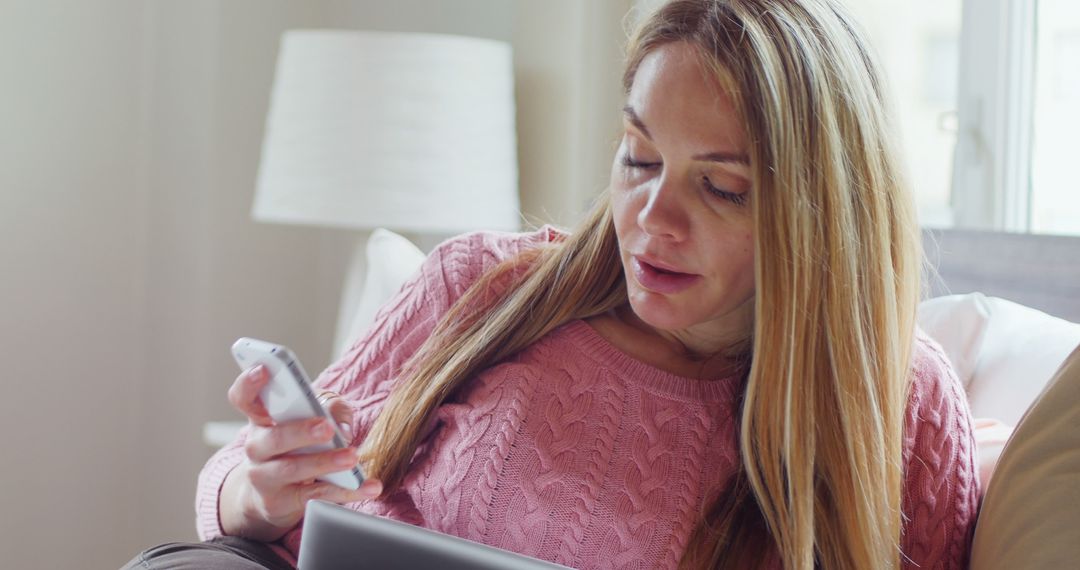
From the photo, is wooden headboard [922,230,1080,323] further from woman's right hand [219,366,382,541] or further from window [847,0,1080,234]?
woman's right hand [219,366,382,541]

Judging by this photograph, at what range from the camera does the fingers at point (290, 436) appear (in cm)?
92

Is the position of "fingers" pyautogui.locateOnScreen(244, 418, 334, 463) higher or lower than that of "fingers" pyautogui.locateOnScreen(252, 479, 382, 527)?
higher

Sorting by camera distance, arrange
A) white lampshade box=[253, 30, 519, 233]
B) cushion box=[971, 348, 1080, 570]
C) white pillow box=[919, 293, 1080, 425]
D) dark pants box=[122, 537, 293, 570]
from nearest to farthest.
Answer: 1. cushion box=[971, 348, 1080, 570]
2. dark pants box=[122, 537, 293, 570]
3. white pillow box=[919, 293, 1080, 425]
4. white lampshade box=[253, 30, 519, 233]

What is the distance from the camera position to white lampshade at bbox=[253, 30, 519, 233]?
6.18ft

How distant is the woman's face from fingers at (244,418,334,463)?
0.32 metres

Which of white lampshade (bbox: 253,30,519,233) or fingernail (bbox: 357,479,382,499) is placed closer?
fingernail (bbox: 357,479,382,499)

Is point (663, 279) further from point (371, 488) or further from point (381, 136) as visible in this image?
point (381, 136)

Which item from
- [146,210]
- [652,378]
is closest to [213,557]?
[652,378]

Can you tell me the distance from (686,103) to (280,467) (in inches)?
19.2

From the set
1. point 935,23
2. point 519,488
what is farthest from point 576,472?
point 935,23

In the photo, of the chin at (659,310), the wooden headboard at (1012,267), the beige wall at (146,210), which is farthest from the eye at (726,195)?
the beige wall at (146,210)

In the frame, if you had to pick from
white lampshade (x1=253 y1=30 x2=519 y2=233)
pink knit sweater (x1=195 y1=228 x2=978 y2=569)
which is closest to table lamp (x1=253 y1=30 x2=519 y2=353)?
white lampshade (x1=253 y1=30 x2=519 y2=233)

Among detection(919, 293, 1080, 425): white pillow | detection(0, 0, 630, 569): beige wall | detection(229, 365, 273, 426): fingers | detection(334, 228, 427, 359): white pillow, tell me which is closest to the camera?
detection(229, 365, 273, 426): fingers

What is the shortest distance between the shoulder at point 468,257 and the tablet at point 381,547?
400 mm
